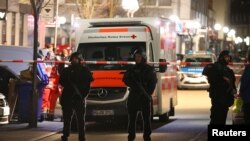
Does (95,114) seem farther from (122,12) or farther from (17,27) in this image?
(122,12)

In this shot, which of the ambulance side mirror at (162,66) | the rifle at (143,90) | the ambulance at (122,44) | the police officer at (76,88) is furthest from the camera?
the ambulance at (122,44)

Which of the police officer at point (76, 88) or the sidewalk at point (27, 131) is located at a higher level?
the police officer at point (76, 88)

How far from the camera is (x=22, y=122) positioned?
17.6 meters

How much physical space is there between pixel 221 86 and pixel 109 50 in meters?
5.32

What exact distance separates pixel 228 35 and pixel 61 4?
28265 millimetres

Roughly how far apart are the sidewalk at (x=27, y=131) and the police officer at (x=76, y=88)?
1.63 metres

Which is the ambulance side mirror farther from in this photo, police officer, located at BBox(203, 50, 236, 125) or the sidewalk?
police officer, located at BBox(203, 50, 236, 125)

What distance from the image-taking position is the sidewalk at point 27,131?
49.1 feet

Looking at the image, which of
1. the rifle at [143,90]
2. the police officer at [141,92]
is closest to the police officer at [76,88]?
the police officer at [141,92]

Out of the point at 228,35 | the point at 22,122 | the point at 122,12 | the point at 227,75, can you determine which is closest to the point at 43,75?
the point at 22,122

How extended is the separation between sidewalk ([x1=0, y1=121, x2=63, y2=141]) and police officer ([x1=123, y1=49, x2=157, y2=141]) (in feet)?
9.66

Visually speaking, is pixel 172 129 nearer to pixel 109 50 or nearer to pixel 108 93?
pixel 108 93

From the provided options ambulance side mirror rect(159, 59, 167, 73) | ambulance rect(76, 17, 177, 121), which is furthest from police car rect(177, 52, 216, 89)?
ambulance side mirror rect(159, 59, 167, 73)

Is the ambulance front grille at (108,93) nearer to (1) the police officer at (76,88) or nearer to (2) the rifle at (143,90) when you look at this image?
(1) the police officer at (76,88)
